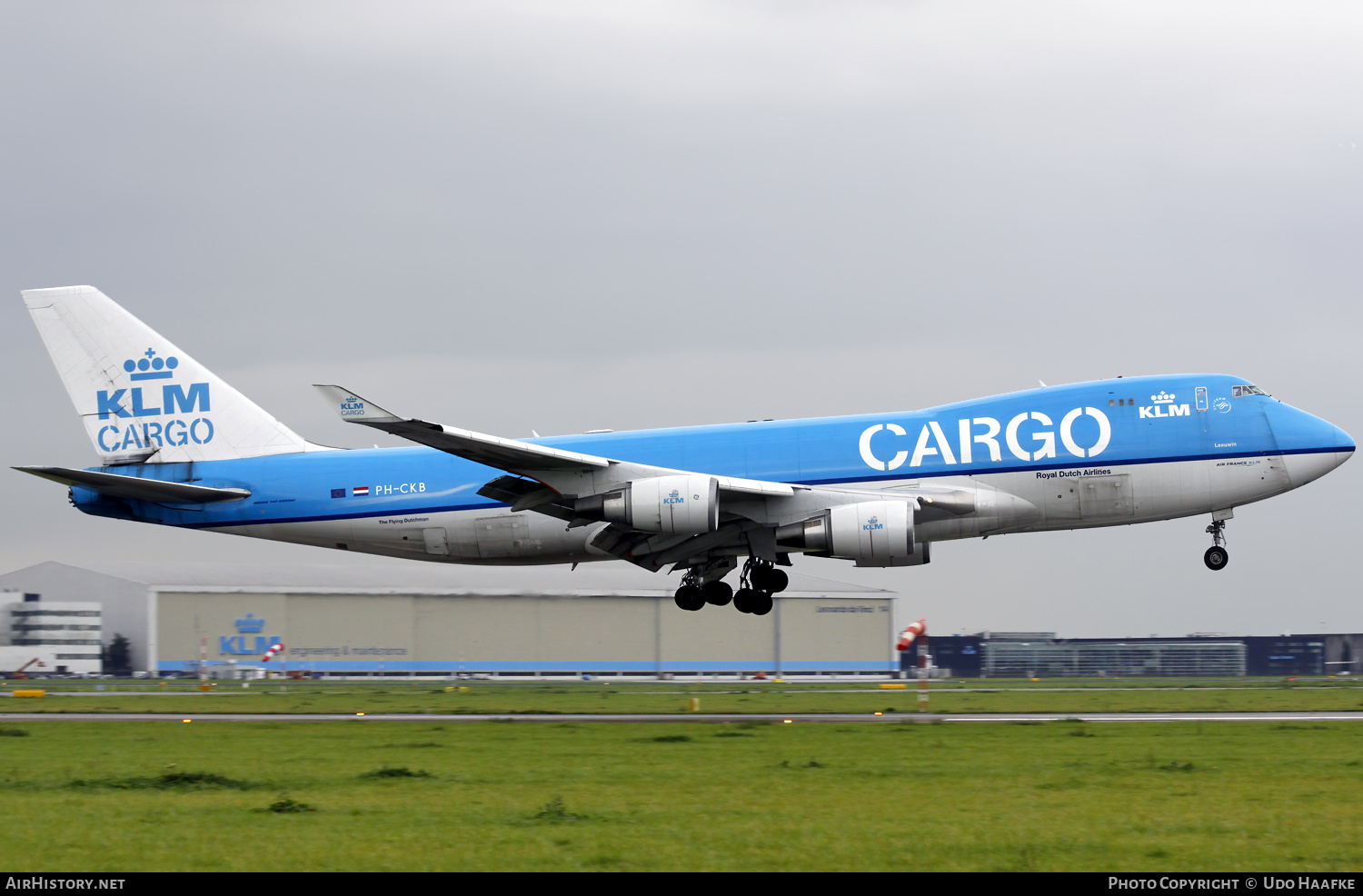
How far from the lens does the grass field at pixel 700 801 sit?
14.9 metres

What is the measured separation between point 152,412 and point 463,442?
44.0 feet

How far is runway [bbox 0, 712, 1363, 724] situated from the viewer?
115 ft

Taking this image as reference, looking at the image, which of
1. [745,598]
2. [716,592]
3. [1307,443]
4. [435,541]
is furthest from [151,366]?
[1307,443]

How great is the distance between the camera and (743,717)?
3831 cm

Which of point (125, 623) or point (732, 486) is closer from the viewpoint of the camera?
point (732, 486)

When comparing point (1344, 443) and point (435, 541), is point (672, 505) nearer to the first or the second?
point (435, 541)

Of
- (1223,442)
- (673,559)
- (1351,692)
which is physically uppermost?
(1223,442)

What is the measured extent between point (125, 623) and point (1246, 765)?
95.1 meters

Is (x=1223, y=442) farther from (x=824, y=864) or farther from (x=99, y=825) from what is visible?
A: (x=99, y=825)

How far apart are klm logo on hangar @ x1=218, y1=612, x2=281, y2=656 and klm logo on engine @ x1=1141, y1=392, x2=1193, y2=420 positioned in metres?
80.6

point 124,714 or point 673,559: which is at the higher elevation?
point 673,559

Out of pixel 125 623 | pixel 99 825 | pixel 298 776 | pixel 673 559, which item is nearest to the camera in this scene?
pixel 99 825
